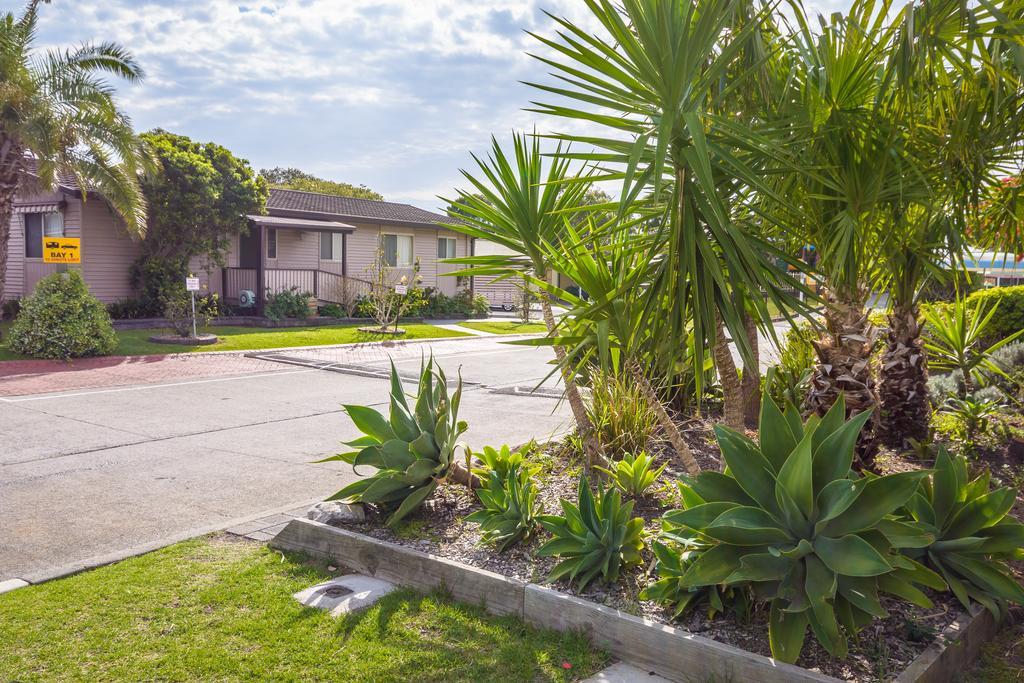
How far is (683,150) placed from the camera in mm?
3930

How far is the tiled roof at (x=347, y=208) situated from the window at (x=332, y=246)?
849 millimetres

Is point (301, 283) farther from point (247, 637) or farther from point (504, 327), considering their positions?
point (247, 637)

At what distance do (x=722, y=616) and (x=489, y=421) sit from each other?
7.20 m

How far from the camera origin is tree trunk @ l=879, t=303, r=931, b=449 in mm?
7176

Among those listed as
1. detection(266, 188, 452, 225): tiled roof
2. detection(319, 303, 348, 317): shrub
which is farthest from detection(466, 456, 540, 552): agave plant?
detection(266, 188, 452, 225): tiled roof

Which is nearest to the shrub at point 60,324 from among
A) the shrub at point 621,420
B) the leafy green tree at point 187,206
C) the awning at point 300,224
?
the leafy green tree at point 187,206

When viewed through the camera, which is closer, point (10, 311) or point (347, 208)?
point (10, 311)

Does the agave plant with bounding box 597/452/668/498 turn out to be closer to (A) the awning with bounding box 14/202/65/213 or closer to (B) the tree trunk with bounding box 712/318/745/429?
(B) the tree trunk with bounding box 712/318/745/429

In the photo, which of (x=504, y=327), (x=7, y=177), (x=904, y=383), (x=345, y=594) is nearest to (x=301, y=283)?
(x=504, y=327)

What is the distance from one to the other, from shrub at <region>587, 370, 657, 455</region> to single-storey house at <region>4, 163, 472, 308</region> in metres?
12.5

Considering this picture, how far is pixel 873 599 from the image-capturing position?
318 centimetres

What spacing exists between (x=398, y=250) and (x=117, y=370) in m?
18.8

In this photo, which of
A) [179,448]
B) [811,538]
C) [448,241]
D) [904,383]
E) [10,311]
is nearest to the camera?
[811,538]

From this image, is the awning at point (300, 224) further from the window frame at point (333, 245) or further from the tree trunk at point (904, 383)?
the tree trunk at point (904, 383)
